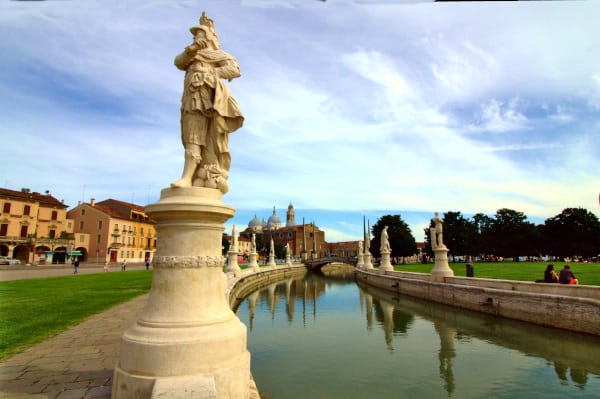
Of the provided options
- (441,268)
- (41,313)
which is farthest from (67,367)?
(441,268)

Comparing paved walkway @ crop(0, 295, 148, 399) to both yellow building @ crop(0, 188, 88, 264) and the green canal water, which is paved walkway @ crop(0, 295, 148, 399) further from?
yellow building @ crop(0, 188, 88, 264)

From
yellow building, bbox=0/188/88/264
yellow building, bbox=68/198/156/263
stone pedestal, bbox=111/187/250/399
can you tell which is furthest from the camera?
yellow building, bbox=68/198/156/263

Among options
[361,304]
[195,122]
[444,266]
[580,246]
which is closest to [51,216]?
[361,304]

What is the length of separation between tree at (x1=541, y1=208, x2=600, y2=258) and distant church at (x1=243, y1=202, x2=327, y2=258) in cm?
6001

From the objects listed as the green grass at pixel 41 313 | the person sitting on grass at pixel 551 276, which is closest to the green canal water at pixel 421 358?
the person sitting on grass at pixel 551 276

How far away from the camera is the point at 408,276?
23.2 meters

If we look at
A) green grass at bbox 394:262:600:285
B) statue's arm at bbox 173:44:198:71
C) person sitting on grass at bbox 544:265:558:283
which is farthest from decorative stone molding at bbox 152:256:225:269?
green grass at bbox 394:262:600:285

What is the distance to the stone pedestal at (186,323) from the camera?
3.48 m

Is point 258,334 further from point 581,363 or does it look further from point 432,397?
point 581,363

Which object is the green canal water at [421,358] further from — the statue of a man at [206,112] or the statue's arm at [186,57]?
the statue's arm at [186,57]

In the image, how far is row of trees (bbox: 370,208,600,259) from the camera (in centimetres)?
5972

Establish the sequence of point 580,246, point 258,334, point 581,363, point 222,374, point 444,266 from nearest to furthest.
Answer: point 222,374
point 581,363
point 258,334
point 444,266
point 580,246

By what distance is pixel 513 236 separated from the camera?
6400cm

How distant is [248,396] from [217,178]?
271cm
